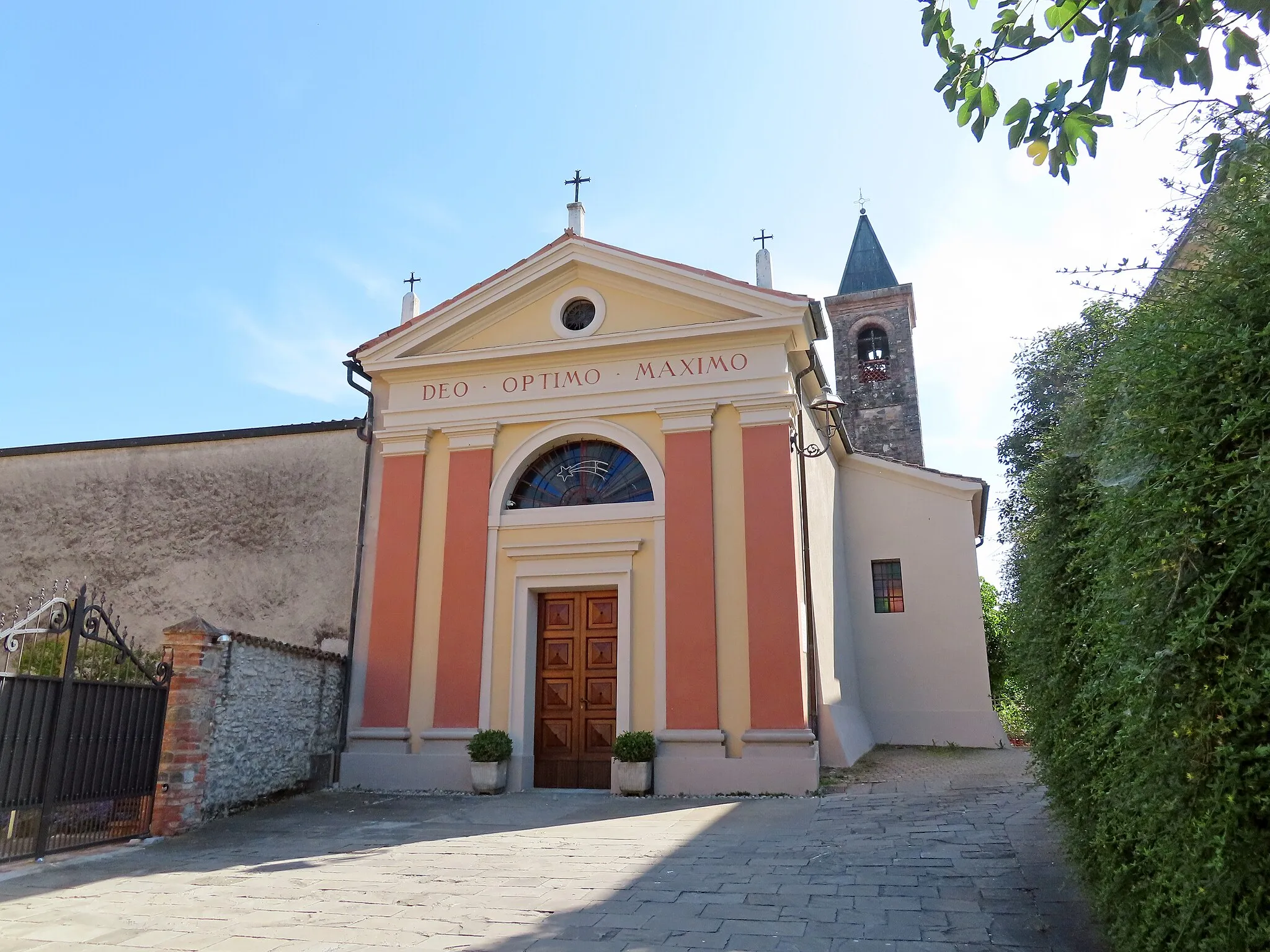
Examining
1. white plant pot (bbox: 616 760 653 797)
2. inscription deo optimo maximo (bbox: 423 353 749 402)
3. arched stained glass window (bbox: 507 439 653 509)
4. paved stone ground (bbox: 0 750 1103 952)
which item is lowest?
paved stone ground (bbox: 0 750 1103 952)

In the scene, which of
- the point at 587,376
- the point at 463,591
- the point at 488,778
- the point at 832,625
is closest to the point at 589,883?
the point at 488,778

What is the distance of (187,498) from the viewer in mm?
12883

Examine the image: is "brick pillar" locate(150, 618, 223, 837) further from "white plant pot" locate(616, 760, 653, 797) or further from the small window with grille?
the small window with grille

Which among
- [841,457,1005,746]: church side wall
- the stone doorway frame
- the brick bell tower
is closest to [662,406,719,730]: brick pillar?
the stone doorway frame

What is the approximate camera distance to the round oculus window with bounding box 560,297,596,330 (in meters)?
12.2

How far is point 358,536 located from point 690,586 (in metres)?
4.86

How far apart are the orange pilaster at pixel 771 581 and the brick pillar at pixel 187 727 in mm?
5823

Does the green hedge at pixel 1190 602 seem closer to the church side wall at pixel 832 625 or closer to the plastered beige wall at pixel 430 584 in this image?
the church side wall at pixel 832 625

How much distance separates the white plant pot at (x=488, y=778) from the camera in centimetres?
1016

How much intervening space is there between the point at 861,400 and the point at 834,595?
39.0ft

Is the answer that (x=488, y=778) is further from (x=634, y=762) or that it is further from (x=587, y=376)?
(x=587, y=376)

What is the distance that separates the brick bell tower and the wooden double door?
46.7ft

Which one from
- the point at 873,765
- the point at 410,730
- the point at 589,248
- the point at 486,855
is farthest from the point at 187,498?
the point at 873,765

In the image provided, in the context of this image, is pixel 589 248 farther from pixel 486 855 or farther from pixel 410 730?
pixel 486 855
